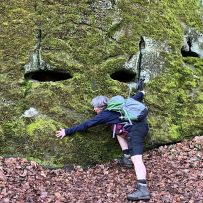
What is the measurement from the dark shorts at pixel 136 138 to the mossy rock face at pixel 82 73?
3.16 ft

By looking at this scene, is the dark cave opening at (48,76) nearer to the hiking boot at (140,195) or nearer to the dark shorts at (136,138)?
the dark shorts at (136,138)

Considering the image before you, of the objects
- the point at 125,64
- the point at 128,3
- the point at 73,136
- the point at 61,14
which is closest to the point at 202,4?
the point at 128,3

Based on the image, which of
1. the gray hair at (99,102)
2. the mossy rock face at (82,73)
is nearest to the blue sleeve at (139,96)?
the mossy rock face at (82,73)

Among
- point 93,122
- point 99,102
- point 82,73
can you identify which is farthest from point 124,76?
point 93,122

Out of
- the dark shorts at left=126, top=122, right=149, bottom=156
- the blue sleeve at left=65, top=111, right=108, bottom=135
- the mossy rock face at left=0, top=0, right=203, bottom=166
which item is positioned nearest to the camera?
the dark shorts at left=126, top=122, right=149, bottom=156

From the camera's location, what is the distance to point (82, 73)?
320 inches

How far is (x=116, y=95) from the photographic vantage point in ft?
26.9

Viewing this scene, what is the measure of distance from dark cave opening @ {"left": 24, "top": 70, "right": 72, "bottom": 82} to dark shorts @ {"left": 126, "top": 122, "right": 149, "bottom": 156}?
1.90 metres

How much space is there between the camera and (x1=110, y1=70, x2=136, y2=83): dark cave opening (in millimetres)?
8451

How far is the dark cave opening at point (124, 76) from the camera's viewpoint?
845 cm

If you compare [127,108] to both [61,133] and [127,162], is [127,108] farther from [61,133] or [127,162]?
[61,133]

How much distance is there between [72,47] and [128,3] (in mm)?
1641

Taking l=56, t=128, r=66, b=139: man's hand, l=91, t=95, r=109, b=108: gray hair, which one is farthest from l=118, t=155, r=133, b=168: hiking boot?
l=56, t=128, r=66, b=139: man's hand

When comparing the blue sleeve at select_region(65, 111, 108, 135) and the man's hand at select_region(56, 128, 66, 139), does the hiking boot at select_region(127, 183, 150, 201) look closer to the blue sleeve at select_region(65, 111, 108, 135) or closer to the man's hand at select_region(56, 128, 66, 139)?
the blue sleeve at select_region(65, 111, 108, 135)
